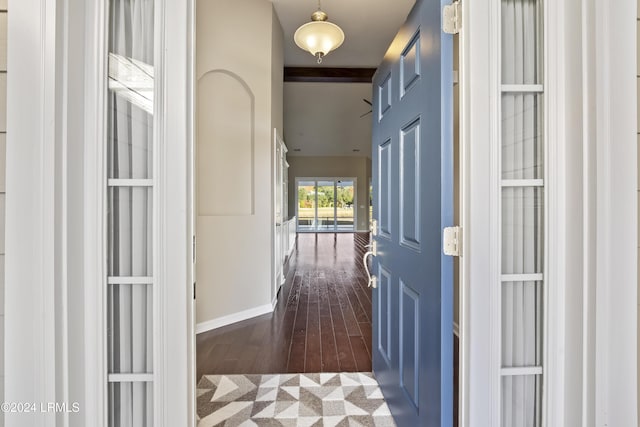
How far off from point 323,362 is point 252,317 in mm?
1211

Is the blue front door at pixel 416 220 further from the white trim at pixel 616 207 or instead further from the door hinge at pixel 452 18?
the white trim at pixel 616 207

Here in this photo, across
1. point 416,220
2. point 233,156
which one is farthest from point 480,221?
point 233,156

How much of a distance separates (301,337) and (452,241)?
2109 millimetres

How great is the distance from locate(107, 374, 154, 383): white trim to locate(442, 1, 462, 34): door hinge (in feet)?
5.12

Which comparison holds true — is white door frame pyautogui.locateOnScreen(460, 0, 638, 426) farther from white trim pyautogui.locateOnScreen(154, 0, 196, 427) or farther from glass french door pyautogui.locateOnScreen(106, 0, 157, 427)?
glass french door pyautogui.locateOnScreen(106, 0, 157, 427)

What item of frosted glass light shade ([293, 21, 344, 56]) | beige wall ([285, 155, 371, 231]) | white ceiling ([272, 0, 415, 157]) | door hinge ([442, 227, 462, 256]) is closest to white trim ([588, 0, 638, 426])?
door hinge ([442, 227, 462, 256])

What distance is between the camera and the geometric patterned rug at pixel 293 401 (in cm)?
166

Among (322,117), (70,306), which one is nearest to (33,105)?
(70,306)

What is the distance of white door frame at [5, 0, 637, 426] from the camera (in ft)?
2.65

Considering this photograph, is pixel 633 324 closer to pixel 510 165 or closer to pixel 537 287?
pixel 537 287

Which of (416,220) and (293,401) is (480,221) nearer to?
(416,220)

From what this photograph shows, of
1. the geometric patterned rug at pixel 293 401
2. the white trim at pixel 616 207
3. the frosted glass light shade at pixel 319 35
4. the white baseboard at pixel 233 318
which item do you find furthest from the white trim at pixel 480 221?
the white baseboard at pixel 233 318

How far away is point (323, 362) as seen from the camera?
7.51 feet

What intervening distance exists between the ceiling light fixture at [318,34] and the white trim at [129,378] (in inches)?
110
